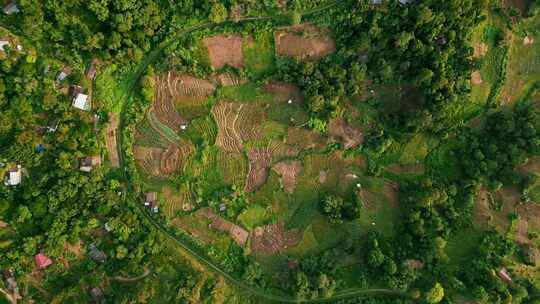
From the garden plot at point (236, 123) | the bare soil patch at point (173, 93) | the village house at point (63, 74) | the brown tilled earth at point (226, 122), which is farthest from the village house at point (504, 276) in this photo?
the village house at point (63, 74)

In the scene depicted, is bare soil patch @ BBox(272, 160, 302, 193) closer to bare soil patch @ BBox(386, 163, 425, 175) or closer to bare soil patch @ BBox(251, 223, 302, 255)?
bare soil patch @ BBox(251, 223, 302, 255)

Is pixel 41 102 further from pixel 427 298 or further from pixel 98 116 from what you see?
pixel 427 298

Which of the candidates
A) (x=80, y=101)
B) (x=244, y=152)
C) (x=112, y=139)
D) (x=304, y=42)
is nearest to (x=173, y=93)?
(x=112, y=139)

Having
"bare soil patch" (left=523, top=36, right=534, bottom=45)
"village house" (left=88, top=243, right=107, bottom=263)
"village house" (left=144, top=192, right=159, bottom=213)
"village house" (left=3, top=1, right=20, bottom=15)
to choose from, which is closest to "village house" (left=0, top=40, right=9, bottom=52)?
"village house" (left=3, top=1, right=20, bottom=15)

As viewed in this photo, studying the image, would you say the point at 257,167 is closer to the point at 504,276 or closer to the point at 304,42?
the point at 304,42

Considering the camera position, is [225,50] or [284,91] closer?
[225,50]

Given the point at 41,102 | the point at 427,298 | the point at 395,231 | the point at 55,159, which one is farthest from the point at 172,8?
the point at 427,298

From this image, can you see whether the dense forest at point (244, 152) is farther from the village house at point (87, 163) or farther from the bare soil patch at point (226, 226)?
the bare soil patch at point (226, 226)
